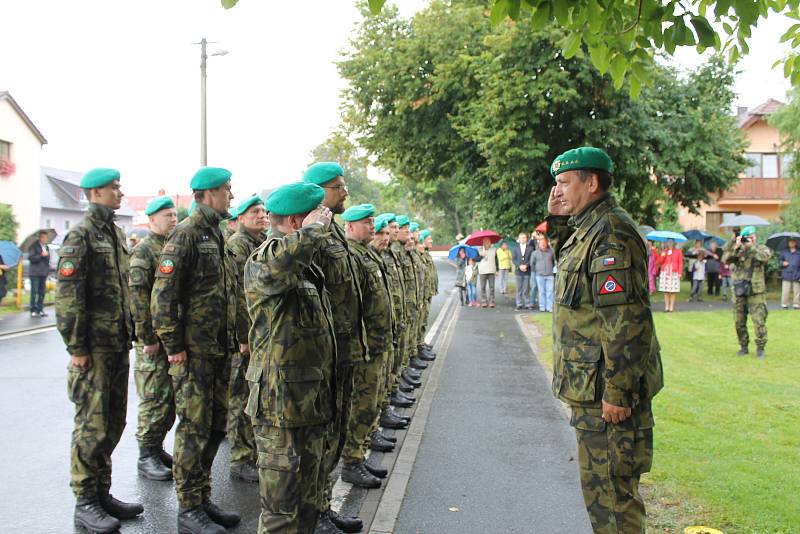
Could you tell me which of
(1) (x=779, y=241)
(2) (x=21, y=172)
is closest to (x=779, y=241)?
(1) (x=779, y=241)

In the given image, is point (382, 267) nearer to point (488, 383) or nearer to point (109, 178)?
point (109, 178)

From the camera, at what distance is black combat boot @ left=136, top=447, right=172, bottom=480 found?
18.5 ft

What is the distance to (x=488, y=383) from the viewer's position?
32.4 ft

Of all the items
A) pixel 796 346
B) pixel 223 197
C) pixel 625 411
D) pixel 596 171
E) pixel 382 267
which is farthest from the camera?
pixel 796 346

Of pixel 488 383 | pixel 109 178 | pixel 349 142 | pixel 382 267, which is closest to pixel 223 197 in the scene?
pixel 109 178

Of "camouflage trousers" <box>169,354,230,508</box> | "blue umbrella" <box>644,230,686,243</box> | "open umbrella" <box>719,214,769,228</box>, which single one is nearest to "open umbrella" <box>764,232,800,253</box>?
"open umbrella" <box>719,214,769,228</box>

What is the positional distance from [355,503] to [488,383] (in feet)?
16.2

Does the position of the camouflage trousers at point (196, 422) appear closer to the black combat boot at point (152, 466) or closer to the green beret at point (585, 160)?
the black combat boot at point (152, 466)

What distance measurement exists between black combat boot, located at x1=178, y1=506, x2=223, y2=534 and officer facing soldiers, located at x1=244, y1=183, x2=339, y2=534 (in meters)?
0.95

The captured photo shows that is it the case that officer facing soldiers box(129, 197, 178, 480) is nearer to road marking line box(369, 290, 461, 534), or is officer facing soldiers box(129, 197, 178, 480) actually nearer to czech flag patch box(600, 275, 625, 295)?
road marking line box(369, 290, 461, 534)

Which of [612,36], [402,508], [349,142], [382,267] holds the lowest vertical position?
[402,508]

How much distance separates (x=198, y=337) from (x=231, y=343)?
269 millimetres

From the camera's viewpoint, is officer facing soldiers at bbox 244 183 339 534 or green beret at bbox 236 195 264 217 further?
green beret at bbox 236 195 264 217

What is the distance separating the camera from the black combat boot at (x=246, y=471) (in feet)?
18.6
